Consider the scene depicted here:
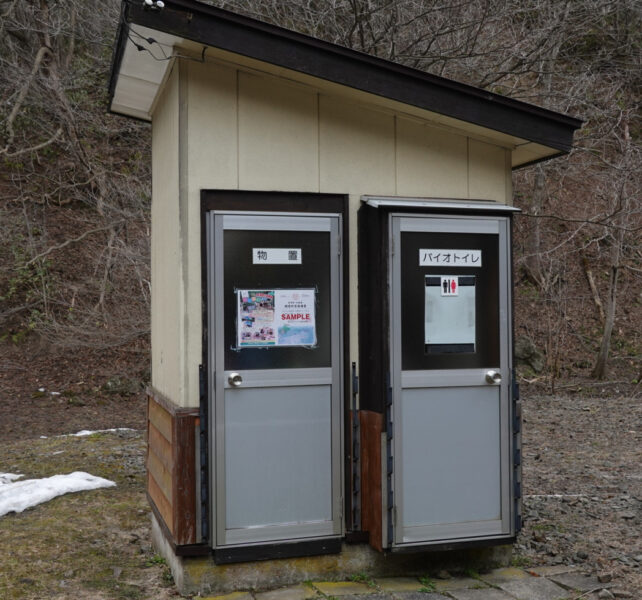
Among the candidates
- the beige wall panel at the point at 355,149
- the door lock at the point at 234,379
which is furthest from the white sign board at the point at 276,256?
the door lock at the point at 234,379

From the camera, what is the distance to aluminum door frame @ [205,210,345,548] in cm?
421

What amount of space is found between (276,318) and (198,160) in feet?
3.08

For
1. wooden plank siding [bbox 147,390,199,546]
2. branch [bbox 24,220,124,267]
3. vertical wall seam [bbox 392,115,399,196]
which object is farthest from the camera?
branch [bbox 24,220,124,267]

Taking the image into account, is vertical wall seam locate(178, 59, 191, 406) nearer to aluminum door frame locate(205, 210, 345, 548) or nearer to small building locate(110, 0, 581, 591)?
small building locate(110, 0, 581, 591)

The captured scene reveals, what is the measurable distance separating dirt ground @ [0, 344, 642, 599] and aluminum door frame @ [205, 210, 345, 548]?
69 centimetres

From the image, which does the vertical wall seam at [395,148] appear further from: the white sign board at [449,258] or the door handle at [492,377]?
the door handle at [492,377]

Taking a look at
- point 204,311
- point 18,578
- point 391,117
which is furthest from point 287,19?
point 18,578

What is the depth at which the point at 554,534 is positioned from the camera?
5.49 meters

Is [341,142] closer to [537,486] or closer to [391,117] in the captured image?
[391,117]

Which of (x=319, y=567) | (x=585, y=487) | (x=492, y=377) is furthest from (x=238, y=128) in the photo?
(x=585, y=487)

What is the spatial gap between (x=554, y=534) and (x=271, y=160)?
10.6 feet

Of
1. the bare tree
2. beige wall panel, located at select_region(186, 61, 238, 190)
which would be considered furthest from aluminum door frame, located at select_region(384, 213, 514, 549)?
the bare tree

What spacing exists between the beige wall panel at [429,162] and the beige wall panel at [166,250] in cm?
129

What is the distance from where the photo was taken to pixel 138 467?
8.00 metres
